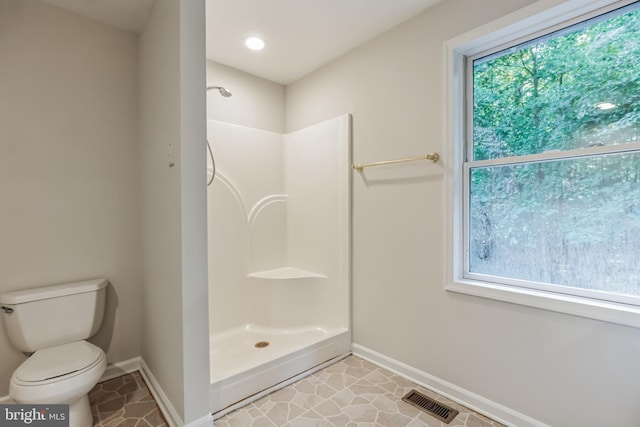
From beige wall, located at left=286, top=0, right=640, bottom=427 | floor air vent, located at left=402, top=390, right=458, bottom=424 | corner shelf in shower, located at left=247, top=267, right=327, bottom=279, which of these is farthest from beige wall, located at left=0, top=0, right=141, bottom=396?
floor air vent, located at left=402, top=390, right=458, bottom=424

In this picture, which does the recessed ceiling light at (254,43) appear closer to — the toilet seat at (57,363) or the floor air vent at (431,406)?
the toilet seat at (57,363)

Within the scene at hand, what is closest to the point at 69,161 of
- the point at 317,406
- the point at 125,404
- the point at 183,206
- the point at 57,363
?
the point at 183,206

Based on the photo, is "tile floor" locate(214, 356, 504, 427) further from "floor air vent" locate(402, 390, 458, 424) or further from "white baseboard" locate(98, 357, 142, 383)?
"white baseboard" locate(98, 357, 142, 383)

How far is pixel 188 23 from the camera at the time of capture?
149 centimetres

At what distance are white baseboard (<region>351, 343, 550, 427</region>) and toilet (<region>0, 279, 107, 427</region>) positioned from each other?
1712mm

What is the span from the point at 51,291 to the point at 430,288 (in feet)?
7.40

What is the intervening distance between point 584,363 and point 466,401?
659 mm

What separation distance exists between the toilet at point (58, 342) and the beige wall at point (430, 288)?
1.73 meters

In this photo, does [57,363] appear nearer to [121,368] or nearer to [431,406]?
[121,368]

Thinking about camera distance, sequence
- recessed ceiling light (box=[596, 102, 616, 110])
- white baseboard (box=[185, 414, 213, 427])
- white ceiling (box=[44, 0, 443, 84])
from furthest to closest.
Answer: white ceiling (box=[44, 0, 443, 84]), white baseboard (box=[185, 414, 213, 427]), recessed ceiling light (box=[596, 102, 616, 110])

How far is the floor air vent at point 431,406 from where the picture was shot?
170cm

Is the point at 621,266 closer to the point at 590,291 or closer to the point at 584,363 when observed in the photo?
the point at 590,291

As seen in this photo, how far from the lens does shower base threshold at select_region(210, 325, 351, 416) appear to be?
180 cm

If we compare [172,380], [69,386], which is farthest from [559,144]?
[69,386]
